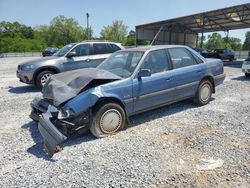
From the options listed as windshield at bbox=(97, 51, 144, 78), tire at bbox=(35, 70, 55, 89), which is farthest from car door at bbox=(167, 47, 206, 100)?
tire at bbox=(35, 70, 55, 89)

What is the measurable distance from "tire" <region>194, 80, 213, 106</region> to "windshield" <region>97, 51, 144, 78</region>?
201 centimetres

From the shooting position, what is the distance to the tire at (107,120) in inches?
163

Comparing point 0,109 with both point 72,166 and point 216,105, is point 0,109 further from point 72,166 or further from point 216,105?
point 216,105

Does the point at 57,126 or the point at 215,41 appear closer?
the point at 57,126

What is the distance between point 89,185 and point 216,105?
4.50 m

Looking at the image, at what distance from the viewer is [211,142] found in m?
4.05

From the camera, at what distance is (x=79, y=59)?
8.84 m

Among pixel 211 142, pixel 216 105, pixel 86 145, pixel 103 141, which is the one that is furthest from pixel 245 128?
pixel 86 145

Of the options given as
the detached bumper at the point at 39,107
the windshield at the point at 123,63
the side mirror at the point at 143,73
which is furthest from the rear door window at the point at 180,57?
the detached bumper at the point at 39,107

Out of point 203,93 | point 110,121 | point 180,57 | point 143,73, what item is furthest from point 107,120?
point 203,93

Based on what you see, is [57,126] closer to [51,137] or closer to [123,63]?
[51,137]

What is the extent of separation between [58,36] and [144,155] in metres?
69.4

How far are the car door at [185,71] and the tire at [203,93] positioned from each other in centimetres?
19

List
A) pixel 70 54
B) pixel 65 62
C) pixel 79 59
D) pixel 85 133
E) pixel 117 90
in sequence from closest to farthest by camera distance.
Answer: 1. pixel 117 90
2. pixel 85 133
3. pixel 65 62
4. pixel 70 54
5. pixel 79 59
